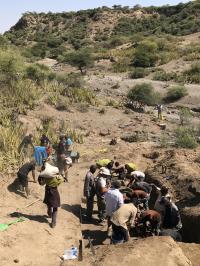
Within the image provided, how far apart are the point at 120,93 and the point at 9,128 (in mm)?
16877

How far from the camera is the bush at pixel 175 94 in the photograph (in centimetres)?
3180

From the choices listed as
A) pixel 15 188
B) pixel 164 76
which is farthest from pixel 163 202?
pixel 164 76

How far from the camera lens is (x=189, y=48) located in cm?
4800

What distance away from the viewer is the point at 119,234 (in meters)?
9.28

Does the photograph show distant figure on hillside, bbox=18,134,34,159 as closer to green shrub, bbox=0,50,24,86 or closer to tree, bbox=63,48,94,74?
green shrub, bbox=0,50,24,86

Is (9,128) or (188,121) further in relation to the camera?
(188,121)

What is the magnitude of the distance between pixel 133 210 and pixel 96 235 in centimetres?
213

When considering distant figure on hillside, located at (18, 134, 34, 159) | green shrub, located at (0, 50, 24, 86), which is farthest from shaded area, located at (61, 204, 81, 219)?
green shrub, located at (0, 50, 24, 86)

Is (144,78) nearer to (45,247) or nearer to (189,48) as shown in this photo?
(189,48)

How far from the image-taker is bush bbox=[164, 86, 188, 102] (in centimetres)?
3180

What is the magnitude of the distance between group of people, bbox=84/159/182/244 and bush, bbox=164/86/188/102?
2038 centimetres

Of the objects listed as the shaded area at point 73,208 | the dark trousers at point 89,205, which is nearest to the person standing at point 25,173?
the shaded area at point 73,208

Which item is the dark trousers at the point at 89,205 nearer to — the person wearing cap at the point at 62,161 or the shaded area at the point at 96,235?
the shaded area at the point at 96,235

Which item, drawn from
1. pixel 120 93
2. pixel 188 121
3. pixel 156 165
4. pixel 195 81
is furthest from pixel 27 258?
pixel 195 81
